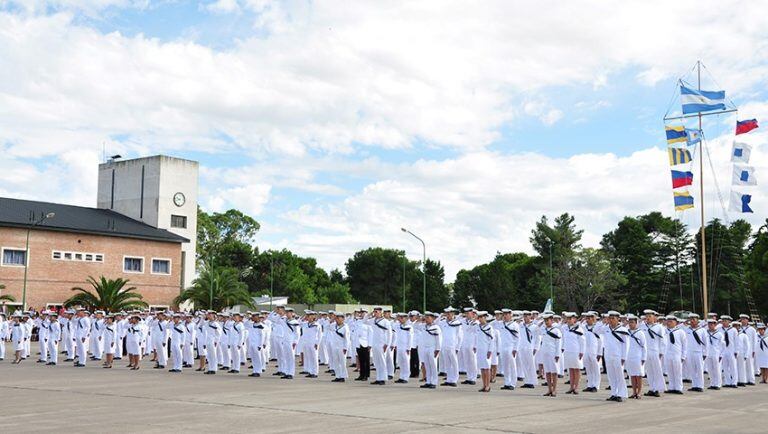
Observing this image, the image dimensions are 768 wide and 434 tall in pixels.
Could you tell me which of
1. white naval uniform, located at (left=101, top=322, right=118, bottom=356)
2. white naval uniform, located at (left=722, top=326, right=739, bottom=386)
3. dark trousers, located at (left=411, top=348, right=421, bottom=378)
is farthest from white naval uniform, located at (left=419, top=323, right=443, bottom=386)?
white naval uniform, located at (left=101, top=322, right=118, bottom=356)

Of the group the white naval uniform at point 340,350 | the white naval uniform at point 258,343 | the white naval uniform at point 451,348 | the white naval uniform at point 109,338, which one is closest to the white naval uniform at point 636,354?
the white naval uniform at point 451,348

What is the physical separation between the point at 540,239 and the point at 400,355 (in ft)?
216

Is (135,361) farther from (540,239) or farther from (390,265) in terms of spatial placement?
(390,265)

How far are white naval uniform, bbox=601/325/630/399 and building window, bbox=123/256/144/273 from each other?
4491cm

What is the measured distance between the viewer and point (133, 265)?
5591 cm

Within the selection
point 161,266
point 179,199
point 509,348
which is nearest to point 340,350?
point 509,348

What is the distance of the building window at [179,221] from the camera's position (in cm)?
6284

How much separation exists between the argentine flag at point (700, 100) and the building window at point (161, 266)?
3683 cm

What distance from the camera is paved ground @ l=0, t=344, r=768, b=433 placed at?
456 inches

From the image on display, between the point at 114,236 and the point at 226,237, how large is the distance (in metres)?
36.2

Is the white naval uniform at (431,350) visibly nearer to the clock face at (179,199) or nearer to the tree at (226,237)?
the clock face at (179,199)

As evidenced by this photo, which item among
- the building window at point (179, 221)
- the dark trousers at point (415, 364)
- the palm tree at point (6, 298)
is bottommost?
the dark trousers at point (415, 364)

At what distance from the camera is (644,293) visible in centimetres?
7925

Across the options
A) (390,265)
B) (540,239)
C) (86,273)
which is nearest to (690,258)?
(540,239)
